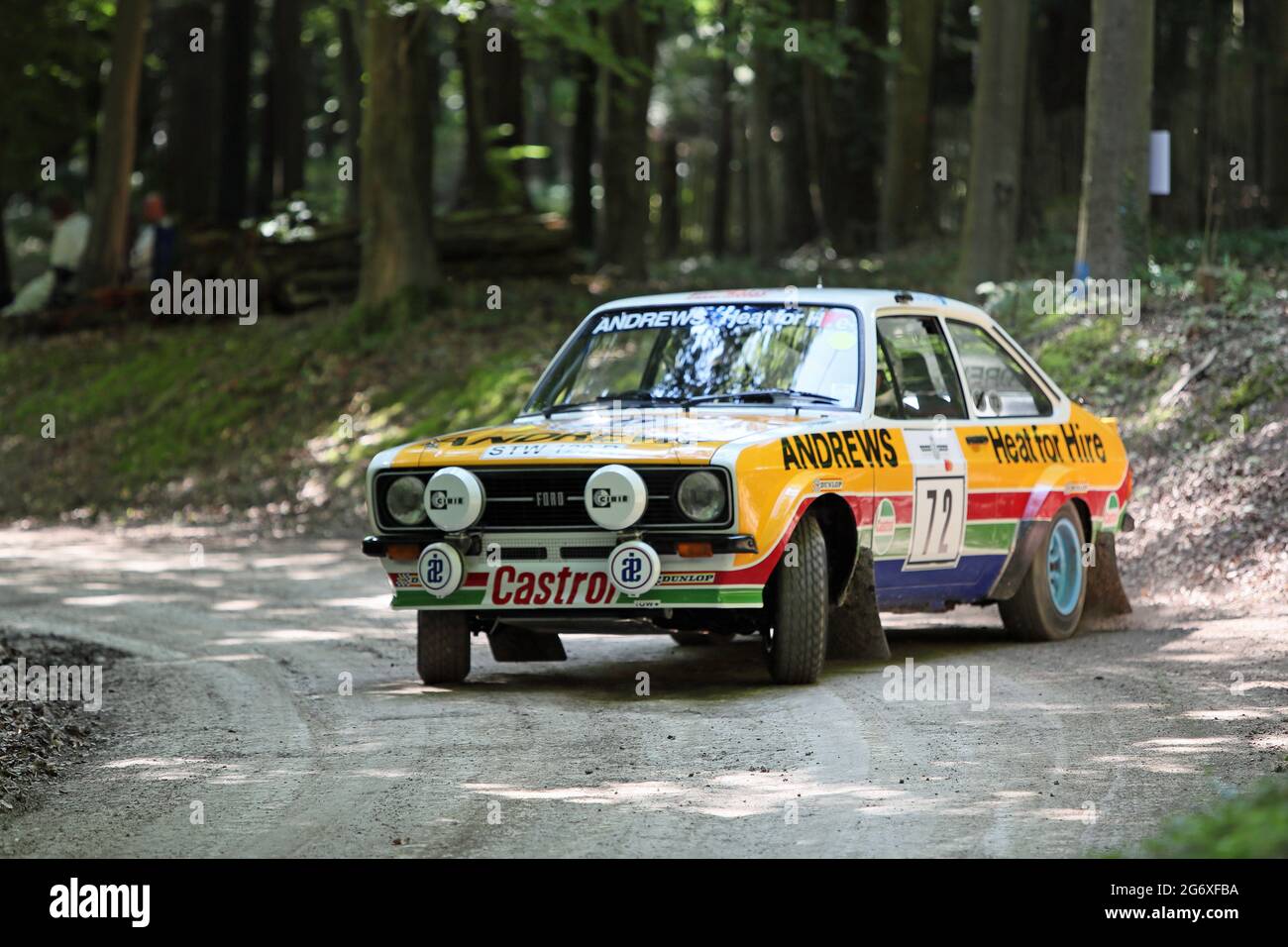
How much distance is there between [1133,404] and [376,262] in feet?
37.9

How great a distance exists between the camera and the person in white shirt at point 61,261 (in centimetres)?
3111

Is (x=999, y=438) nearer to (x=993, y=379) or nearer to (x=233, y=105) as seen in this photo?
(x=993, y=379)

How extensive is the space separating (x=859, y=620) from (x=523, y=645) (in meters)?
1.72

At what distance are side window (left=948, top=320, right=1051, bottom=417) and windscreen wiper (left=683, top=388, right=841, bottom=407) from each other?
46.5 inches

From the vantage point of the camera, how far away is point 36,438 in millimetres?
25422

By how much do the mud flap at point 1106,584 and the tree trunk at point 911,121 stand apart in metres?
17.0

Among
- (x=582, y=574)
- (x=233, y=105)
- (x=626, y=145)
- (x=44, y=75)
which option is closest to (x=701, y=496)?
(x=582, y=574)

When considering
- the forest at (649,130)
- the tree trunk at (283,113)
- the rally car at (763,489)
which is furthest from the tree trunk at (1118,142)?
the tree trunk at (283,113)

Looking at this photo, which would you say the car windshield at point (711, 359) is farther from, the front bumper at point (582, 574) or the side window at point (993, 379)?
the front bumper at point (582, 574)

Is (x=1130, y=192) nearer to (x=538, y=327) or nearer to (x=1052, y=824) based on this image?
(x=538, y=327)
